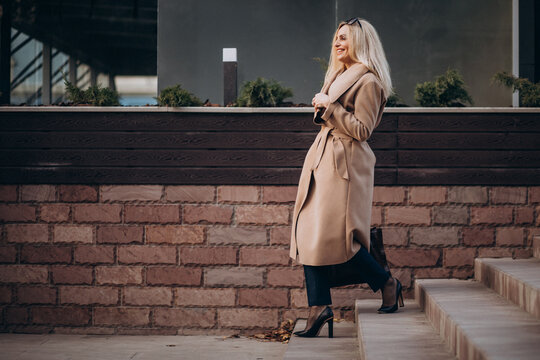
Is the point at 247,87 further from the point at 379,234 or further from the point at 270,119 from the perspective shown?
the point at 379,234

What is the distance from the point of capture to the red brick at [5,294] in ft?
19.2

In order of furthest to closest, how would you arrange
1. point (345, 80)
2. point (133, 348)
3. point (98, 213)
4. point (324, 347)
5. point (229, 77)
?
point (229, 77) → point (98, 213) → point (133, 348) → point (324, 347) → point (345, 80)

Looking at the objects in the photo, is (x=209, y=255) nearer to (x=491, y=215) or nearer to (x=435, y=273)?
(x=435, y=273)

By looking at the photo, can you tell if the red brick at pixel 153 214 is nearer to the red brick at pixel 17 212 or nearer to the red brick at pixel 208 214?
the red brick at pixel 208 214

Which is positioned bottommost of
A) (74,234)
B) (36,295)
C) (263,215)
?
(36,295)

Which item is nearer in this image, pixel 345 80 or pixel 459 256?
pixel 345 80

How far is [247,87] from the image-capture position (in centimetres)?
584

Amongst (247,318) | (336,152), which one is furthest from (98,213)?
(336,152)

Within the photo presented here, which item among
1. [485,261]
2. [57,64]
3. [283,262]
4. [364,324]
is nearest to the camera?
[364,324]

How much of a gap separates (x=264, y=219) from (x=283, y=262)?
38cm

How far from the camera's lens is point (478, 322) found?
11.7 feet

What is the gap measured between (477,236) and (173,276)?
250 centimetres

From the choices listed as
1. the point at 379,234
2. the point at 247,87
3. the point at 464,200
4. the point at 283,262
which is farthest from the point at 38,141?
the point at 464,200

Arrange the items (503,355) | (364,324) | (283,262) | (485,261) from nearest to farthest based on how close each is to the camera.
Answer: (503,355) → (364,324) → (485,261) → (283,262)
